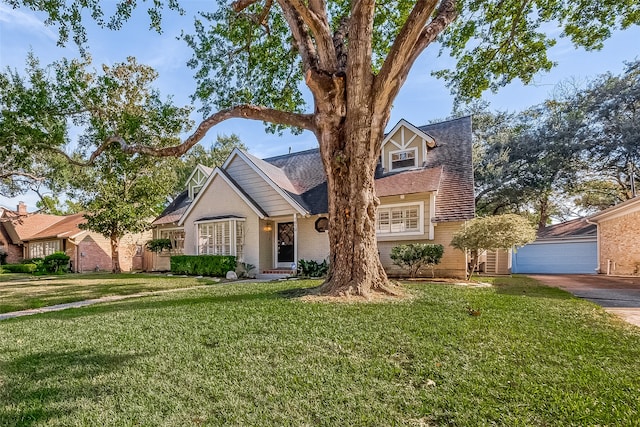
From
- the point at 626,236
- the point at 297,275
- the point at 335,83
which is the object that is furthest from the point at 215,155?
the point at 626,236

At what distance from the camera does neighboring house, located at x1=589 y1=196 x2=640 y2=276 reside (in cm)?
1283

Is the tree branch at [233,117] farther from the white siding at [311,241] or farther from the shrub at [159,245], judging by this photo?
the shrub at [159,245]

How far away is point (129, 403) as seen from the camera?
8.21ft

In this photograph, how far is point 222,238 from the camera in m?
14.8

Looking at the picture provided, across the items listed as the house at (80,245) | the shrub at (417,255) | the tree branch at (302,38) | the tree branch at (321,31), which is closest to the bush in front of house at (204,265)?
the shrub at (417,255)

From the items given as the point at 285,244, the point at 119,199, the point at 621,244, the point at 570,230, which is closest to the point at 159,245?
the point at 119,199

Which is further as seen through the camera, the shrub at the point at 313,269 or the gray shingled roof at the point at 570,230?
the gray shingled roof at the point at 570,230

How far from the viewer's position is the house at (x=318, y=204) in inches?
479

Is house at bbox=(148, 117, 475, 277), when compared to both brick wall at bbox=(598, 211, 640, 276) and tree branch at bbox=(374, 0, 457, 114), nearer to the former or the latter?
tree branch at bbox=(374, 0, 457, 114)

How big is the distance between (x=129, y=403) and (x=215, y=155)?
31.1 meters

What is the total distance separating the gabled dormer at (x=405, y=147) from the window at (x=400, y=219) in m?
2.36

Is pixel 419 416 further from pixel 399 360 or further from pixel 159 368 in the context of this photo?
pixel 159 368

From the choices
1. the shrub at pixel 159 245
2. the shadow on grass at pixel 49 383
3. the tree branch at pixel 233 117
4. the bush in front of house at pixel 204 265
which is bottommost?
the bush in front of house at pixel 204 265

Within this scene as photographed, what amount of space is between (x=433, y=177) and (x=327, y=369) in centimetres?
1099
